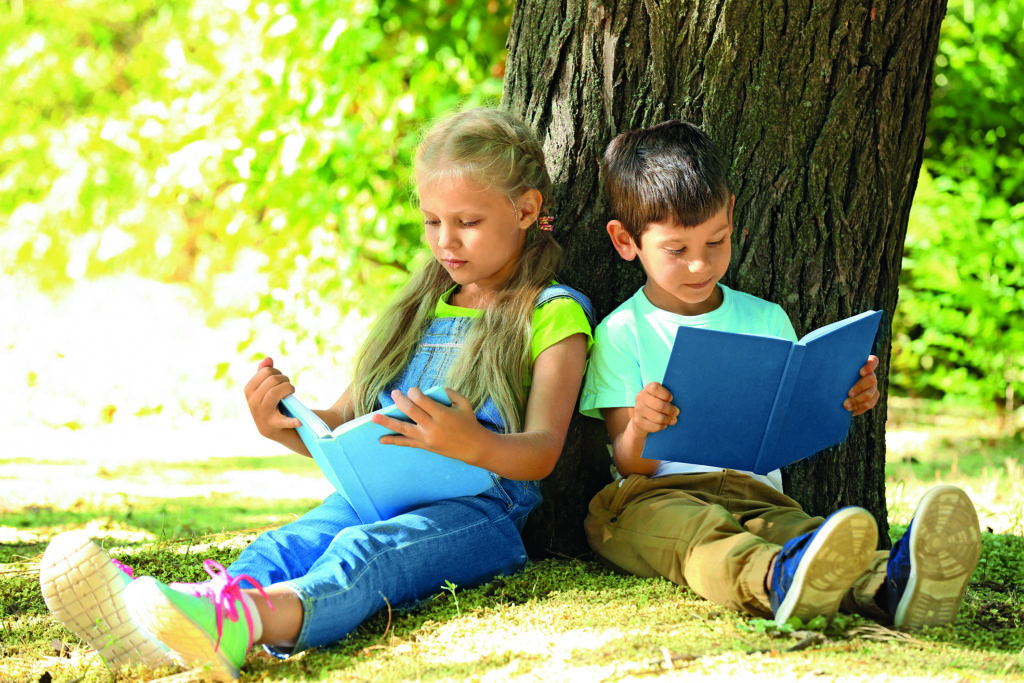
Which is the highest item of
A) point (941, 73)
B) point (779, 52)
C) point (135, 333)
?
point (941, 73)

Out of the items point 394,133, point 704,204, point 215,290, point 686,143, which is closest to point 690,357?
point 704,204

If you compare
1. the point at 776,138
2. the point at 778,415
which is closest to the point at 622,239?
the point at 776,138

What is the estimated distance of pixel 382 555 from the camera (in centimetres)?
216

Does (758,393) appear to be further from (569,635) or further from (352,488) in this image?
(352,488)

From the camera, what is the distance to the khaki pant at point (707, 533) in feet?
6.89

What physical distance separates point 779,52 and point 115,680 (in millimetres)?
2244

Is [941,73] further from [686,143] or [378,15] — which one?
[686,143]

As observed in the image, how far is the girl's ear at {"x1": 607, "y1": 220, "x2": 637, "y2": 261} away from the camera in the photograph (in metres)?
2.58

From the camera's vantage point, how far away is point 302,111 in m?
6.11

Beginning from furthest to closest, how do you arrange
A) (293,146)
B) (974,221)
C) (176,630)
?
(293,146), (974,221), (176,630)

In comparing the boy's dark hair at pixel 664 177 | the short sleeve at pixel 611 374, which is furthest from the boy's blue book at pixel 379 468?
the boy's dark hair at pixel 664 177

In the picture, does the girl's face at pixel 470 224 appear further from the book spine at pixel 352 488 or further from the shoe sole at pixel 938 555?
the shoe sole at pixel 938 555

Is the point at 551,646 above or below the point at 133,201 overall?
below

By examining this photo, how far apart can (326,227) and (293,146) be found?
0.58 meters
